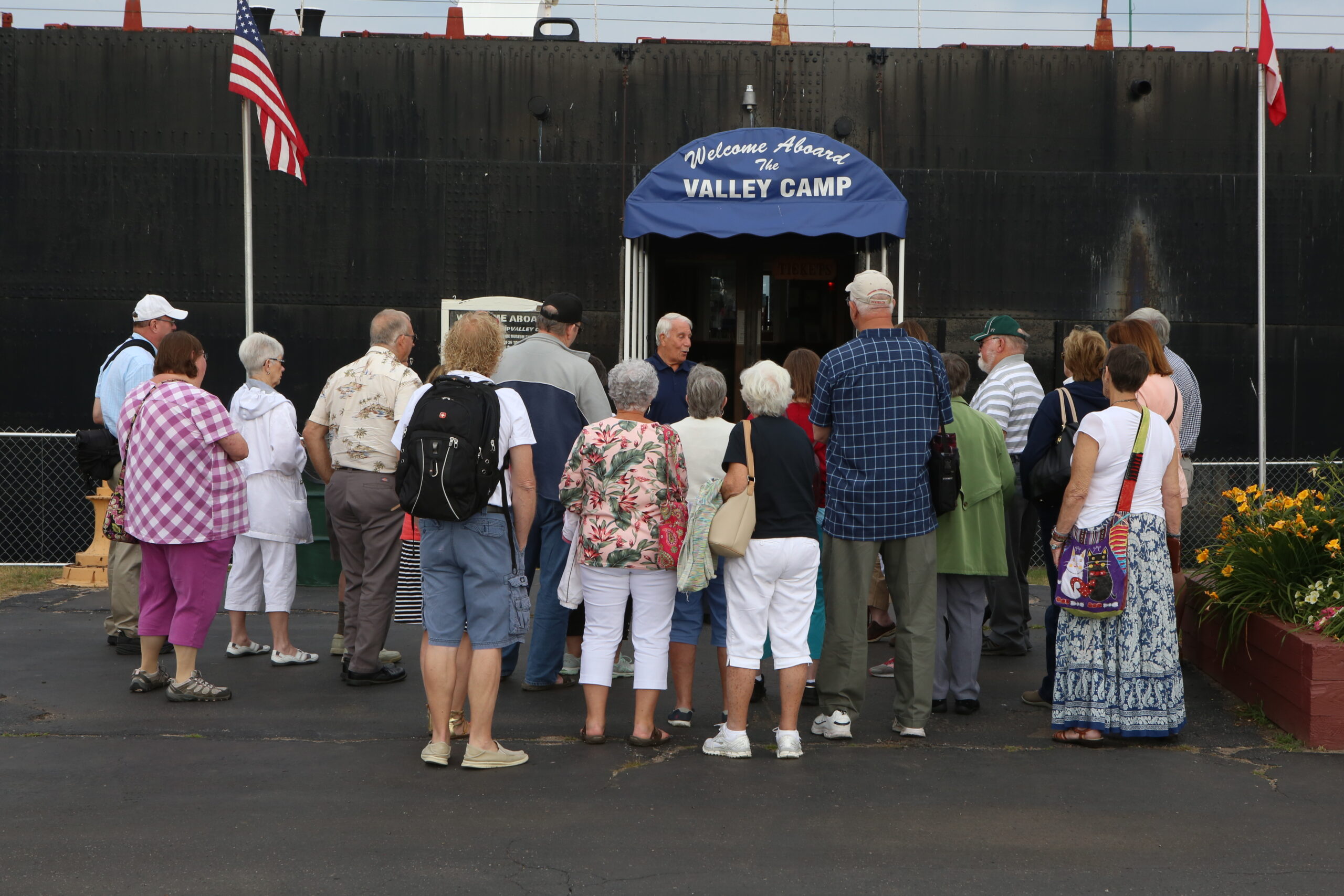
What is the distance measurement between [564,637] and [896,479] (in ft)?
6.70

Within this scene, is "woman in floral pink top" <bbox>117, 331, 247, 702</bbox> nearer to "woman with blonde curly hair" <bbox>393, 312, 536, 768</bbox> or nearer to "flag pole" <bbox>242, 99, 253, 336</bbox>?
"woman with blonde curly hair" <bbox>393, 312, 536, 768</bbox>

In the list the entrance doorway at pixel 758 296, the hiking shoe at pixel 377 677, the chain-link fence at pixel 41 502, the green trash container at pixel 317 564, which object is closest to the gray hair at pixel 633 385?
the hiking shoe at pixel 377 677

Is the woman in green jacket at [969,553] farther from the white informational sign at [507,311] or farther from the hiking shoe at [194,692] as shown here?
the white informational sign at [507,311]

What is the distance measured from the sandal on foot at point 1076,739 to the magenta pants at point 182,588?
4182 mm

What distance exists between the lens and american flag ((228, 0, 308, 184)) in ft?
31.4

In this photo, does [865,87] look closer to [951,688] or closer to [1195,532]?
[1195,532]

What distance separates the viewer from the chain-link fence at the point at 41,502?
10562 millimetres

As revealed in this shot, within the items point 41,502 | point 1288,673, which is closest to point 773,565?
point 1288,673

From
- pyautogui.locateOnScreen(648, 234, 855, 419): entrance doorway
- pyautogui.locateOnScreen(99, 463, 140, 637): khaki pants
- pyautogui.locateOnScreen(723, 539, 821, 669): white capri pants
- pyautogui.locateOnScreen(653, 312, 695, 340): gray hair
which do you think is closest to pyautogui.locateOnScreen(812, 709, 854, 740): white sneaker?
pyautogui.locateOnScreen(723, 539, 821, 669): white capri pants

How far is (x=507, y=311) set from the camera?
10.8 m

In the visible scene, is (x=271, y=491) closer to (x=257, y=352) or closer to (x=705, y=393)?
(x=257, y=352)

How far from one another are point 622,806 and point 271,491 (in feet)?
10.4

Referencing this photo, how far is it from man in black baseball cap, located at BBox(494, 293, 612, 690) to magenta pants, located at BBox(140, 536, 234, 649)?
1.62 metres

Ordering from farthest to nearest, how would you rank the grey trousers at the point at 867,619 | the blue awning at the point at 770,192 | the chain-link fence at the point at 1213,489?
the chain-link fence at the point at 1213,489 < the blue awning at the point at 770,192 < the grey trousers at the point at 867,619
